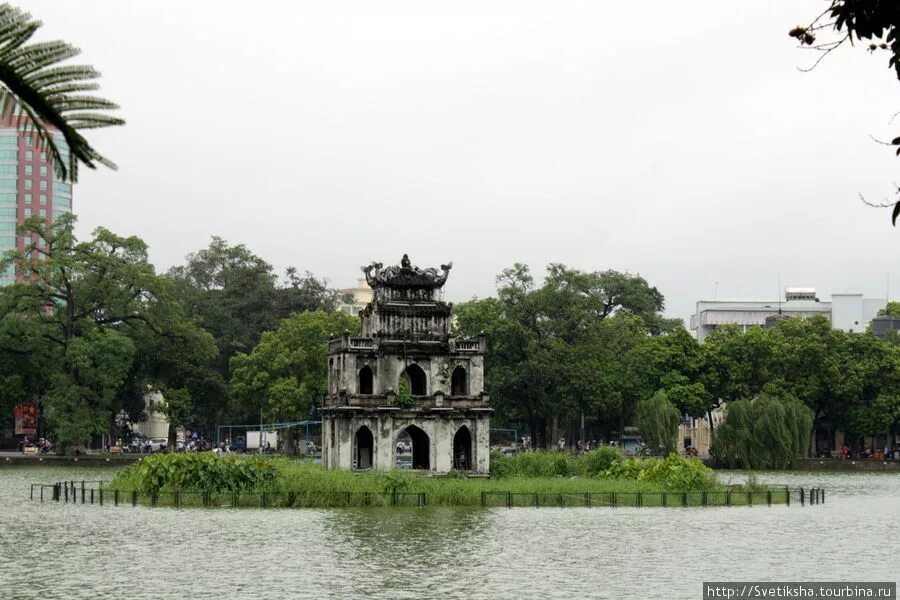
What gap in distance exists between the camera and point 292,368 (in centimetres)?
10969

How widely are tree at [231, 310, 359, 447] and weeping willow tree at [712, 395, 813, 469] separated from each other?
32.6 m

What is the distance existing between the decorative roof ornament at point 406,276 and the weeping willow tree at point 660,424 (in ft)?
90.7

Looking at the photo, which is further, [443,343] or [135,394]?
[135,394]

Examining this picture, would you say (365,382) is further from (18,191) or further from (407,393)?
(18,191)

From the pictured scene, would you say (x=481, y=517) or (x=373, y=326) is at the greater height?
(x=373, y=326)

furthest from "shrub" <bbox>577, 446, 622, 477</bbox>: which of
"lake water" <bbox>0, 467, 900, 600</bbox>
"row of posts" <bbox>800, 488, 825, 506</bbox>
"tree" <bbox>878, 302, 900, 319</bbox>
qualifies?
"tree" <bbox>878, 302, 900, 319</bbox>

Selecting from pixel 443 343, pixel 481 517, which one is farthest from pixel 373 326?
pixel 481 517

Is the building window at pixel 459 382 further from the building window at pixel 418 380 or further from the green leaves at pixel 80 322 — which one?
the green leaves at pixel 80 322

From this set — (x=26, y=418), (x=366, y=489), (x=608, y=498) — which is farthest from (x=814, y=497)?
(x=26, y=418)

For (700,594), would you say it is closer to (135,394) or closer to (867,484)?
(867,484)

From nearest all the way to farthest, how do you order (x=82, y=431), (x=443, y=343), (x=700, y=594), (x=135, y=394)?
(x=700, y=594)
(x=443, y=343)
(x=82, y=431)
(x=135, y=394)

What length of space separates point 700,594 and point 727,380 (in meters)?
76.2

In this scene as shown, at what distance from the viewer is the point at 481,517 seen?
51.9 meters

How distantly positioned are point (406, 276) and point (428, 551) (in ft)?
104
